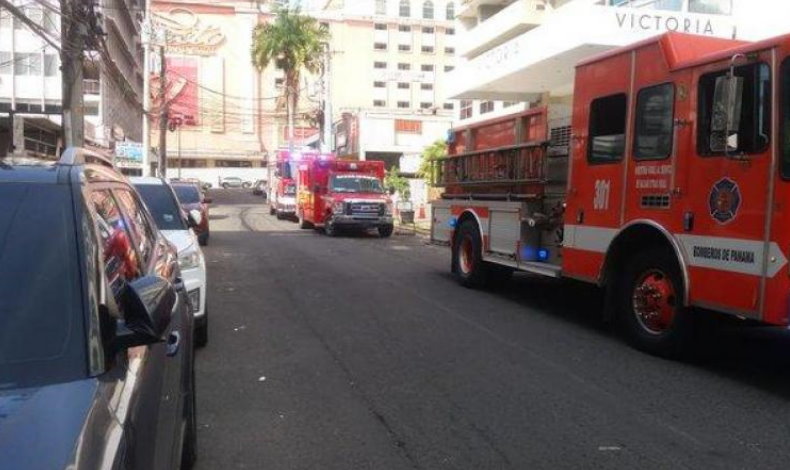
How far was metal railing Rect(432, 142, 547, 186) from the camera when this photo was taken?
10.2 metres

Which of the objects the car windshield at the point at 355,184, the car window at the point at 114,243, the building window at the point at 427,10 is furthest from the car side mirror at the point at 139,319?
the building window at the point at 427,10

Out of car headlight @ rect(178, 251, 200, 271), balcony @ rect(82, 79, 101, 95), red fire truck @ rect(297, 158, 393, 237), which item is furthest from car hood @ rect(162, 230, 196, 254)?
balcony @ rect(82, 79, 101, 95)

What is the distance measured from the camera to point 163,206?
8773 millimetres

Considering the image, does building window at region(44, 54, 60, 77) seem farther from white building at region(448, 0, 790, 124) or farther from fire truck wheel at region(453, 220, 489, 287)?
fire truck wheel at region(453, 220, 489, 287)

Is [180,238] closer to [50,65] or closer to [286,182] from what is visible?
[286,182]

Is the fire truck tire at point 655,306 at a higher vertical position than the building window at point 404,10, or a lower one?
lower

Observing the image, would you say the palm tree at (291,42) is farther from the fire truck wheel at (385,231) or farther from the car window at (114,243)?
the car window at (114,243)

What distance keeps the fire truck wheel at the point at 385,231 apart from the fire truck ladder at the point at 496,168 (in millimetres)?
9883

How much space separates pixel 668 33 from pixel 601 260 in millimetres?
2373

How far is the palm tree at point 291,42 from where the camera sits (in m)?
58.8

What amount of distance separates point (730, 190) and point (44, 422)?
19.5 ft

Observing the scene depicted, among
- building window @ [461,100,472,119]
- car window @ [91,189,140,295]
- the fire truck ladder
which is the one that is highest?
building window @ [461,100,472,119]

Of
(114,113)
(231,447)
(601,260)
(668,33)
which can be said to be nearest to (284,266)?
(601,260)

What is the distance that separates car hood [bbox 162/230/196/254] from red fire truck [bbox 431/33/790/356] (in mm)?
4199
